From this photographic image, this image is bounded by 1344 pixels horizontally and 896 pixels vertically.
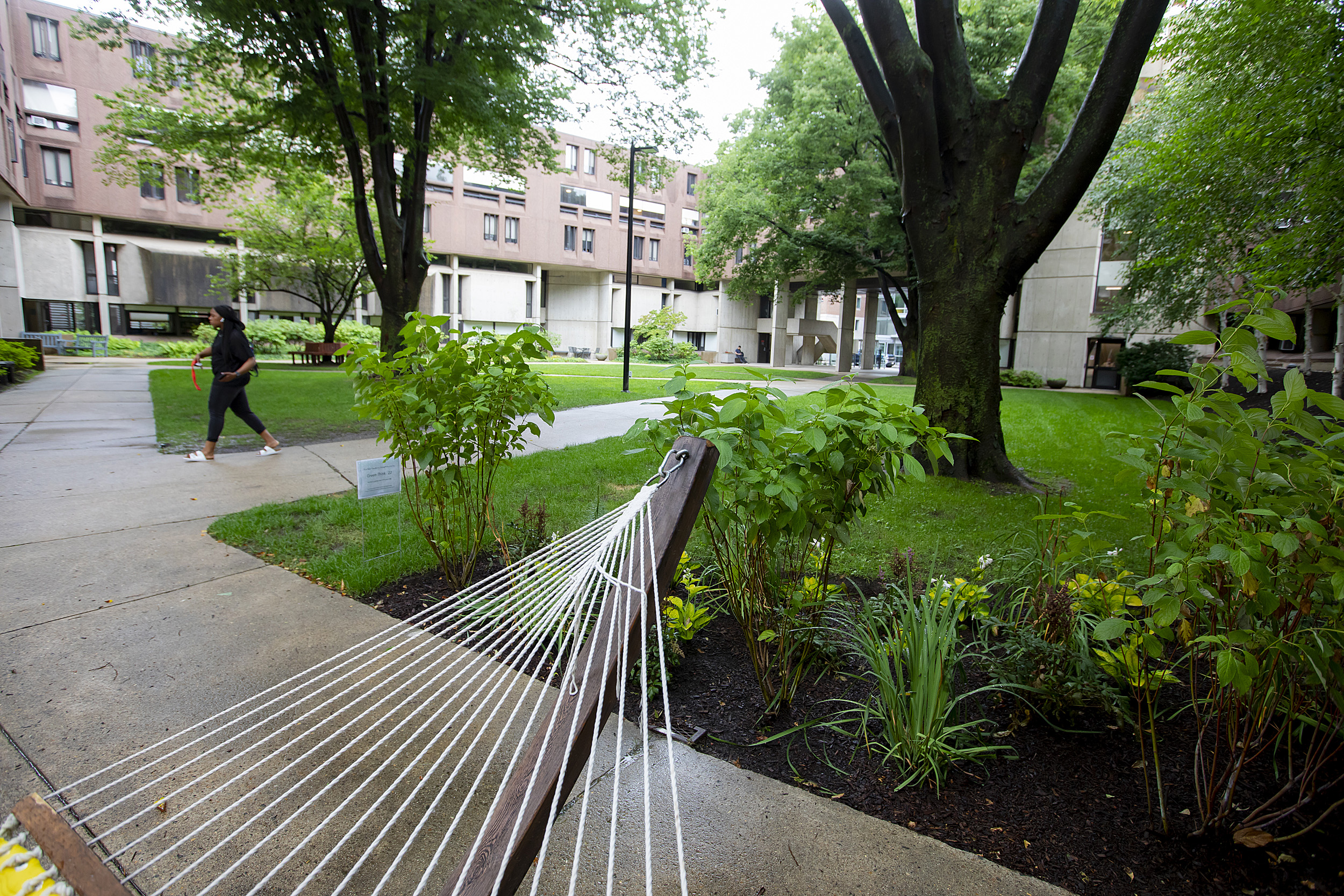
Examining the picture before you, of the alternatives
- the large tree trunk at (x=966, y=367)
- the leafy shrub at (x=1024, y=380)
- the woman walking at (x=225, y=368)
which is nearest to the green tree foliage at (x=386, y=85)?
the woman walking at (x=225, y=368)

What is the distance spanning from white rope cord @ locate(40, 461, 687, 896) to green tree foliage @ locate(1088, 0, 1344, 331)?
545 centimetres

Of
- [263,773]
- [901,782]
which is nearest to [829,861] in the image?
[901,782]

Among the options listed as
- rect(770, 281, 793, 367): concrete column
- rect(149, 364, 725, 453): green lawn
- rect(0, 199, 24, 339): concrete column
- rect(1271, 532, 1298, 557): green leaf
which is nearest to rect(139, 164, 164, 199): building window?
rect(149, 364, 725, 453): green lawn

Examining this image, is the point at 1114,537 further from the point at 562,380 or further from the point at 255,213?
the point at 255,213

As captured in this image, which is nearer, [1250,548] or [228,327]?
[1250,548]

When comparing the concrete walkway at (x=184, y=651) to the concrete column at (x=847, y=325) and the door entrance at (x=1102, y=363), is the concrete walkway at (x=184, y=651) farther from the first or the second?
the concrete column at (x=847, y=325)

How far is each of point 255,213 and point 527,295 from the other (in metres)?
24.9

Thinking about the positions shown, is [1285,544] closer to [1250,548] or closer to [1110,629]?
[1250,548]

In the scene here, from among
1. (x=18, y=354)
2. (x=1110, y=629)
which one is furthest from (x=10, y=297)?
(x=1110, y=629)

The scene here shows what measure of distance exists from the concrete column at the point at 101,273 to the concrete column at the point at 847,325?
3698cm

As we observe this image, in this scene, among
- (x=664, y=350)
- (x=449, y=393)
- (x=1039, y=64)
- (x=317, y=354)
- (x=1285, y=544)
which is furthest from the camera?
(x=664, y=350)

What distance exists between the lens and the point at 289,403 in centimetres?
1230

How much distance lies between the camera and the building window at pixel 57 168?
30016mm

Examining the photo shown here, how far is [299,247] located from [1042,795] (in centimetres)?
2765
